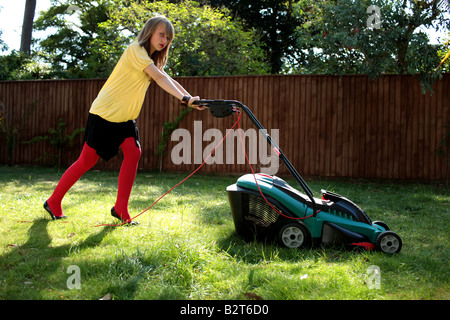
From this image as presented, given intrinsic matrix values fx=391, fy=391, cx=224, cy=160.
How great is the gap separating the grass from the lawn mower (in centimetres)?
9

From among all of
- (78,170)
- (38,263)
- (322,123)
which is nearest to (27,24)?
(322,123)

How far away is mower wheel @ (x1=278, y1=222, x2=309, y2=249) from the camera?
104 inches

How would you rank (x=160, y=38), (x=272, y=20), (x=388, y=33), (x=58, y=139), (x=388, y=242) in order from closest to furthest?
(x=388, y=242) → (x=160, y=38) → (x=388, y=33) → (x=58, y=139) → (x=272, y=20)

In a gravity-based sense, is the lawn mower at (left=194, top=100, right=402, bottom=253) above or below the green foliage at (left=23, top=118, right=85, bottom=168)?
below

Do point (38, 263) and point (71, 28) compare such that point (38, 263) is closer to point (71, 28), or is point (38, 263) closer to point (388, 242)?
point (388, 242)

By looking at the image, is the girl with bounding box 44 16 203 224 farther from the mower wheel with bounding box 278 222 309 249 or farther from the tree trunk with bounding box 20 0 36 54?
the tree trunk with bounding box 20 0 36 54

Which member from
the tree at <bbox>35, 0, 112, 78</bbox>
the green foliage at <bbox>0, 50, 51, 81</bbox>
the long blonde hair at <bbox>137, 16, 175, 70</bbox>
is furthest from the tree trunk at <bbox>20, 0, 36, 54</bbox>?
the long blonde hair at <bbox>137, 16, 175, 70</bbox>

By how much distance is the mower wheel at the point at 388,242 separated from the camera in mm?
2584

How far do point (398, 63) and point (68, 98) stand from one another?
653 cm

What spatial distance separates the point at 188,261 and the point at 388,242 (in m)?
1.36

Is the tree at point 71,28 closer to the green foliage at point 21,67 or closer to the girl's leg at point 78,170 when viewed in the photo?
the green foliage at point 21,67

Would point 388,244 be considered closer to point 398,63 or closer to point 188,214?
point 188,214

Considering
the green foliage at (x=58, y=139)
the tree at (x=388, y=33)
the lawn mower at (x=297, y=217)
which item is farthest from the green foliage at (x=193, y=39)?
the lawn mower at (x=297, y=217)

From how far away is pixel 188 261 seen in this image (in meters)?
2.19
